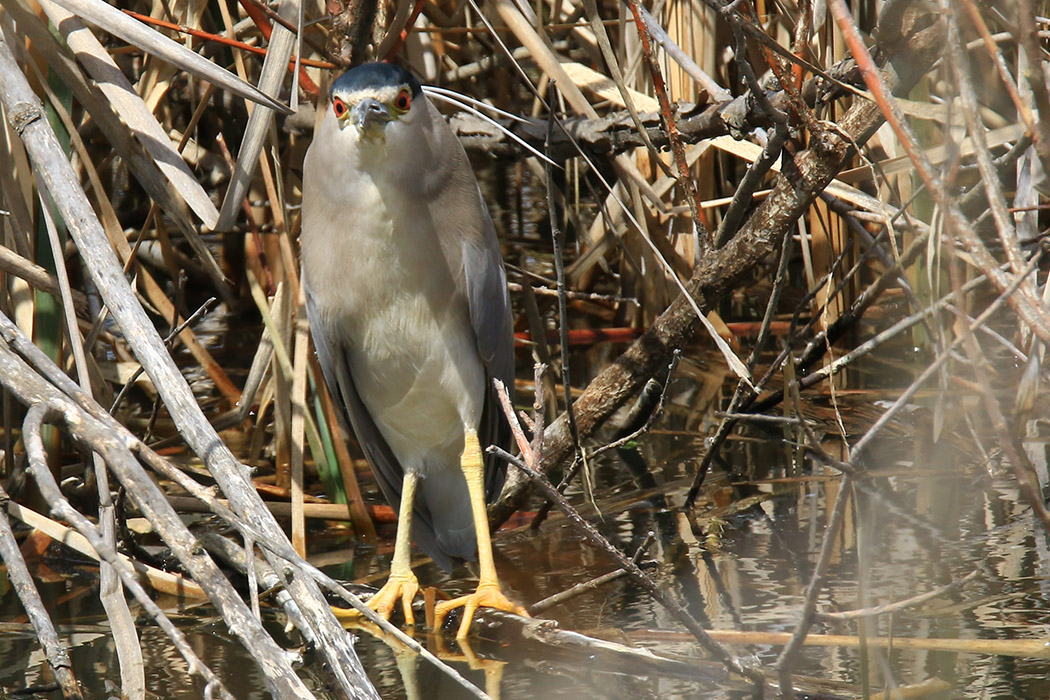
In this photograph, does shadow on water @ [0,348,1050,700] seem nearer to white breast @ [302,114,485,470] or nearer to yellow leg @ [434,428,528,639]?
yellow leg @ [434,428,528,639]

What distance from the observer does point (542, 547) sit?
11.1 feet

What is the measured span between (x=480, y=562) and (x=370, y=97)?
127cm

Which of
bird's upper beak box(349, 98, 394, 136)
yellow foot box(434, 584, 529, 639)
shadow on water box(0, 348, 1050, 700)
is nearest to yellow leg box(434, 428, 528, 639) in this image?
yellow foot box(434, 584, 529, 639)

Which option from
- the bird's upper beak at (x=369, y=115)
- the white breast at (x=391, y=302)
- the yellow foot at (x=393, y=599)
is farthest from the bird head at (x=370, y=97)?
the yellow foot at (x=393, y=599)

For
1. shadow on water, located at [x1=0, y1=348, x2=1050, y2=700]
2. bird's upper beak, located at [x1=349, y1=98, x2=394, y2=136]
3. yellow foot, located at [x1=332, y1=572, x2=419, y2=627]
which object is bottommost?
yellow foot, located at [x1=332, y1=572, x2=419, y2=627]

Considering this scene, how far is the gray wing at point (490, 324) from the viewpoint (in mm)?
3277

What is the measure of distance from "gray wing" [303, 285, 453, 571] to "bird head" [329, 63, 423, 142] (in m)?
0.62

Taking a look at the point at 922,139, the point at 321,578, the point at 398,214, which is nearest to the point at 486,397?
the point at 398,214

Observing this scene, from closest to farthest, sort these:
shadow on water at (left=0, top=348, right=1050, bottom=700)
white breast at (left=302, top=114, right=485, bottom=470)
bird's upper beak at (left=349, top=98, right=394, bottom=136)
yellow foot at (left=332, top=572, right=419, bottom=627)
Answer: shadow on water at (left=0, top=348, right=1050, bottom=700) < bird's upper beak at (left=349, top=98, right=394, bottom=136) < yellow foot at (left=332, top=572, right=419, bottom=627) < white breast at (left=302, top=114, right=485, bottom=470)

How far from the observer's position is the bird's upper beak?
2.75 metres

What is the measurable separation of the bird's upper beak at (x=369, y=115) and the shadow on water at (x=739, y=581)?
130cm

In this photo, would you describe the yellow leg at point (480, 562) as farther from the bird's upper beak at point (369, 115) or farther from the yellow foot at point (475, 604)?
the bird's upper beak at point (369, 115)

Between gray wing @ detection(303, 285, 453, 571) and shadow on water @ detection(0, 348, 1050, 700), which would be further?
gray wing @ detection(303, 285, 453, 571)

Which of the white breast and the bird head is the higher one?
the bird head
